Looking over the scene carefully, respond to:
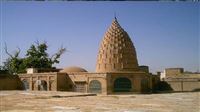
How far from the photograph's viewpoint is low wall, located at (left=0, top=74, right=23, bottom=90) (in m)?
33.5

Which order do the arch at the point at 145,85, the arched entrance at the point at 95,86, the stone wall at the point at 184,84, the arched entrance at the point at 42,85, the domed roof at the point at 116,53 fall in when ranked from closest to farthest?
1. the arched entrance at the point at 95,86
2. the arch at the point at 145,85
3. the domed roof at the point at 116,53
4. the arched entrance at the point at 42,85
5. the stone wall at the point at 184,84

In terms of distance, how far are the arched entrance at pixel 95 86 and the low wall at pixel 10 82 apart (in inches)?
411

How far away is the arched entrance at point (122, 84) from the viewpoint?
26.2 m

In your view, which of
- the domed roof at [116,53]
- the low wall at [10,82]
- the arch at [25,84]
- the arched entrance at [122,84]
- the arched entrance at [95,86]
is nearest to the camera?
the arched entrance at [122,84]

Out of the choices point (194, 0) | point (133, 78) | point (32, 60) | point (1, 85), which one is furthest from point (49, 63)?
point (194, 0)

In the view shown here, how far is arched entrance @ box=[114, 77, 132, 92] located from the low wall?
508 inches

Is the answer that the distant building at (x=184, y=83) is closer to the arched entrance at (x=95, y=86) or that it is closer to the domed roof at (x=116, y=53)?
the domed roof at (x=116, y=53)

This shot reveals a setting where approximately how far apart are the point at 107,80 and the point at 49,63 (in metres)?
18.9

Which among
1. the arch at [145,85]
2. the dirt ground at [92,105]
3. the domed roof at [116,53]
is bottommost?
the dirt ground at [92,105]

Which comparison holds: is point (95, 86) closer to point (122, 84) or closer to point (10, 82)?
point (122, 84)

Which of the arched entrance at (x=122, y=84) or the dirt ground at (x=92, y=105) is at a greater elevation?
the arched entrance at (x=122, y=84)

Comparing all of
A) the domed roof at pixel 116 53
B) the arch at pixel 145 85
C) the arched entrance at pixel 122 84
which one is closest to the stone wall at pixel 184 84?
the arch at pixel 145 85

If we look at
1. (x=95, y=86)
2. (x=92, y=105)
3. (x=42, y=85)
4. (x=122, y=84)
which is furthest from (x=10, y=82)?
(x=92, y=105)

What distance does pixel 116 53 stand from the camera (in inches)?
1116
